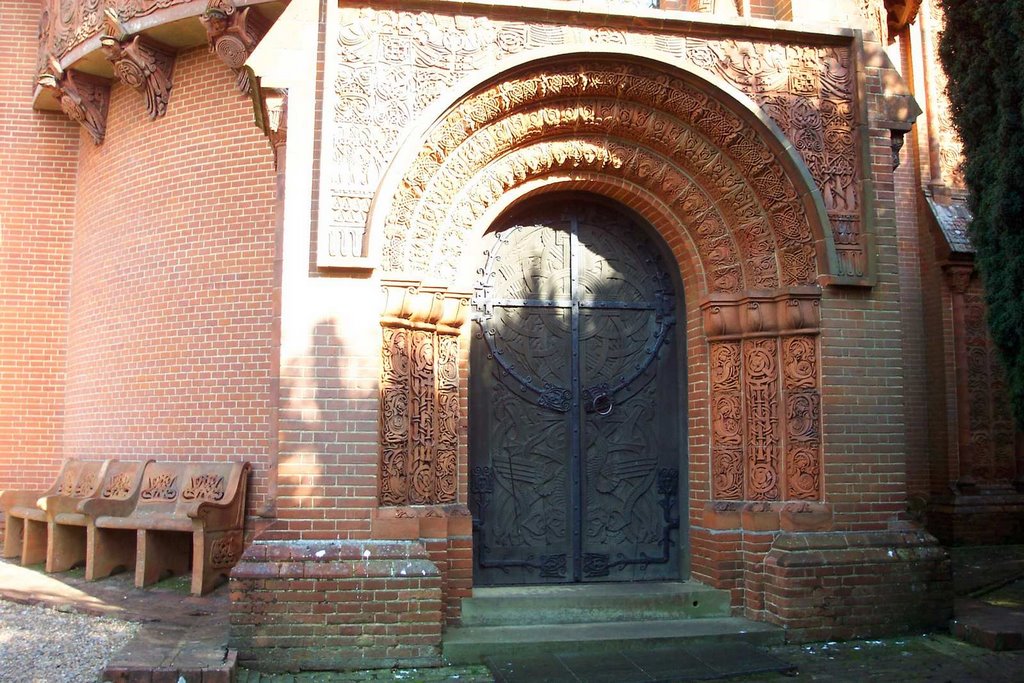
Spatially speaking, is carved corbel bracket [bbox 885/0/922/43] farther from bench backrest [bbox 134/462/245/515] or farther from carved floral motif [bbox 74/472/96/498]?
carved floral motif [bbox 74/472/96/498]

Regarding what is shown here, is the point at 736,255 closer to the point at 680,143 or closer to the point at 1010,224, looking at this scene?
the point at 680,143

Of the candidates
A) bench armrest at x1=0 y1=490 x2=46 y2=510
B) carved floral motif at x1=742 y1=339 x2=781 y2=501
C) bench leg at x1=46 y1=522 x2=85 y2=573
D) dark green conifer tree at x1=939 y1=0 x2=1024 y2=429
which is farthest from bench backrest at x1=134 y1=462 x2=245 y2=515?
dark green conifer tree at x1=939 y1=0 x2=1024 y2=429

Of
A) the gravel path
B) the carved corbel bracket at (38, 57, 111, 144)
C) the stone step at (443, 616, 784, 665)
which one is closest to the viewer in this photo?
the gravel path

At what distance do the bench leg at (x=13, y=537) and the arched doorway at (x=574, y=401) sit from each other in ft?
20.3

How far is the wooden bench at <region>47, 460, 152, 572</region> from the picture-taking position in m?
9.20

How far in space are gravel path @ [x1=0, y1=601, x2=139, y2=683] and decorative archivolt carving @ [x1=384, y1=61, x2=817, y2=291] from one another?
3691 millimetres

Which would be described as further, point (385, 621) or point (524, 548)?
point (524, 548)

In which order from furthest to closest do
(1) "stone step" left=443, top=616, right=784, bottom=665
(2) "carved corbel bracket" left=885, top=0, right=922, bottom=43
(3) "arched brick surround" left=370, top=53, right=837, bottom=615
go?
(2) "carved corbel bracket" left=885, top=0, right=922, bottom=43 → (3) "arched brick surround" left=370, top=53, right=837, bottom=615 → (1) "stone step" left=443, top=616, right=784, bottom=665

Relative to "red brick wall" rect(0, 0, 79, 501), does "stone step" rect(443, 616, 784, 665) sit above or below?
below

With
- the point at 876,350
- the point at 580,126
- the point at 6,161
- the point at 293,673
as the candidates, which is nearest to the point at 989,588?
the point at 876,350

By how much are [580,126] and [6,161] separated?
7.76 m

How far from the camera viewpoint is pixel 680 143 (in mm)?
7387

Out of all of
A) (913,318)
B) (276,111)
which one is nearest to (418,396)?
(276,111)

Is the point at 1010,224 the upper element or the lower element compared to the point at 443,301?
upper
